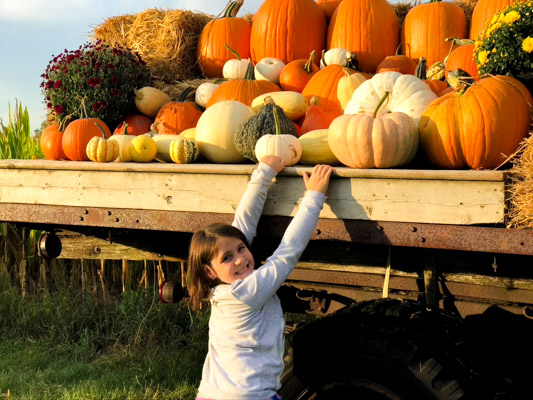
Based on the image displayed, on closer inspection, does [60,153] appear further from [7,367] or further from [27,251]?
[27,251]

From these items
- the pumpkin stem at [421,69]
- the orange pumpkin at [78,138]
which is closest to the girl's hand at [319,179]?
the pumpkin stem at [421,69]

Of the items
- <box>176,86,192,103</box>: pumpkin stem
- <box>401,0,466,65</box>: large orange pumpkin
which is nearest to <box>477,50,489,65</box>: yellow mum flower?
<box>401,0,466,65</box>: large orange pumpkin

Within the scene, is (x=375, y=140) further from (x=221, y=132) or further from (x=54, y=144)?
(x=54, y=144)

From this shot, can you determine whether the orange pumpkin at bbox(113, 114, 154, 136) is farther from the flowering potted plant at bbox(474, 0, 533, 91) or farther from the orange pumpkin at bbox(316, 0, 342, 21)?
the flowering potted plant at bbox(474, 0, 533, 91)

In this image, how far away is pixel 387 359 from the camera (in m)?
2.20

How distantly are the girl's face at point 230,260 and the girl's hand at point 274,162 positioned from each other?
336 millimetres

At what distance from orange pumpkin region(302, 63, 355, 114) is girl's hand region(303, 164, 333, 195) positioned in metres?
1.14

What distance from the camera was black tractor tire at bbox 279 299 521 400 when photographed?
84.0 inches

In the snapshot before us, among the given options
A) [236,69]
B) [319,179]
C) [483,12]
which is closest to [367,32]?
[483,12]

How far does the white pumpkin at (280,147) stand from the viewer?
2676 mm

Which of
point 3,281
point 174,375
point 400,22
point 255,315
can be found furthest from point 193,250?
point 3,281

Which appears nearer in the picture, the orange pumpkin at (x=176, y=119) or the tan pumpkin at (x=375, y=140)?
the tan pumpkin at (x=375, y=140)

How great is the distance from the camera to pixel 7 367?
14.9 feet

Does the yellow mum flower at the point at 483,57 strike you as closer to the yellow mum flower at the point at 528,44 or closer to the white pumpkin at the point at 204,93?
the yellow mum flower at the point at 528,44
